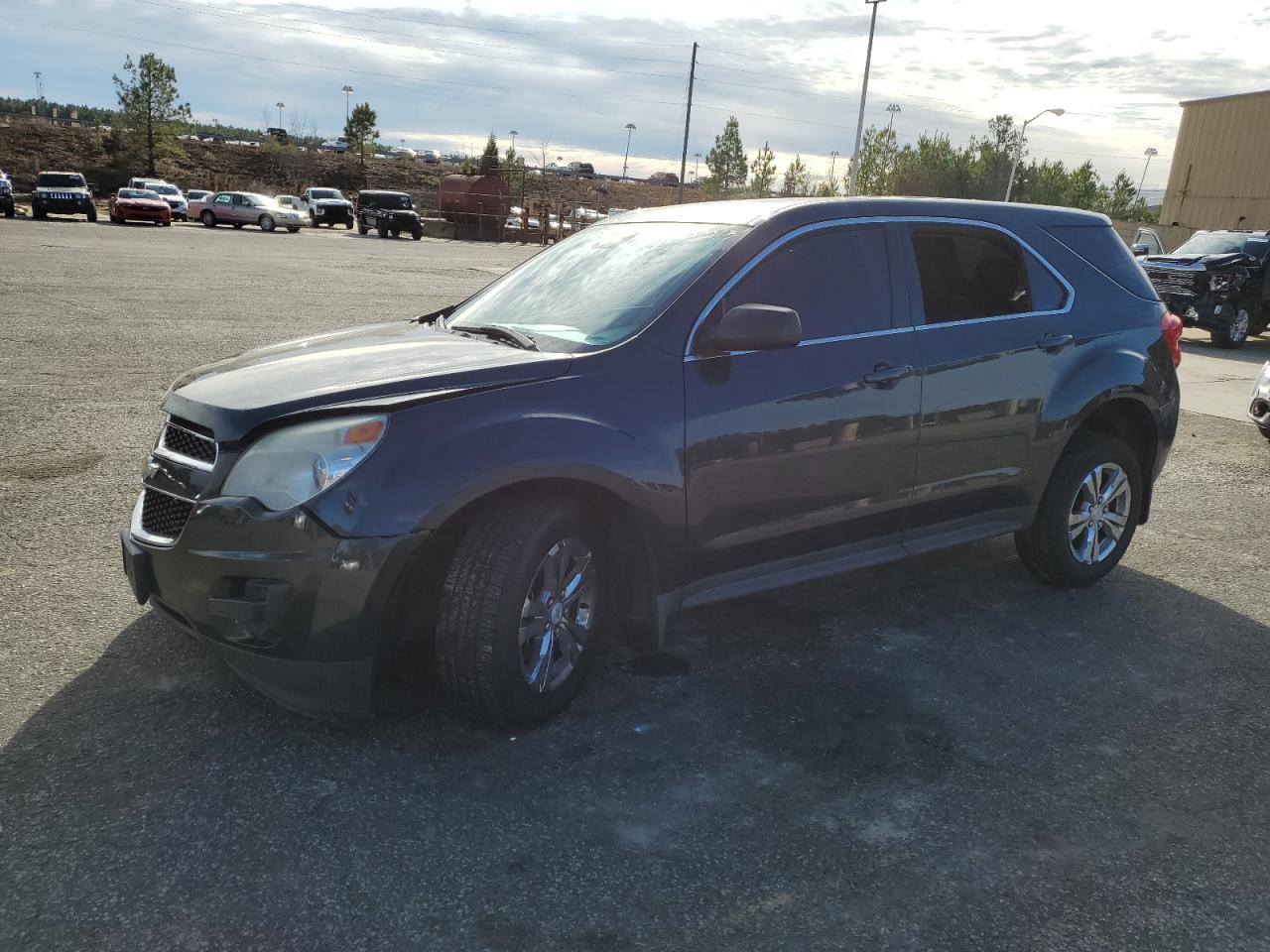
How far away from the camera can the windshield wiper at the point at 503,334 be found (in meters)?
3.64

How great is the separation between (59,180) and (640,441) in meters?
43.5

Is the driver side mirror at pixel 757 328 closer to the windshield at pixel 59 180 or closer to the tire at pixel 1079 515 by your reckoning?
the tire at pixel 1079 515

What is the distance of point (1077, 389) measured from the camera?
4656mm

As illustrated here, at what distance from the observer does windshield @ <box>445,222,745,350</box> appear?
3664 mm

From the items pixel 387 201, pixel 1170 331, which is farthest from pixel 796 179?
pixel 1170 331

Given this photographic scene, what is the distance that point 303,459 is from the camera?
118 inches

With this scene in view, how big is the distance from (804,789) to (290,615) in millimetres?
1608

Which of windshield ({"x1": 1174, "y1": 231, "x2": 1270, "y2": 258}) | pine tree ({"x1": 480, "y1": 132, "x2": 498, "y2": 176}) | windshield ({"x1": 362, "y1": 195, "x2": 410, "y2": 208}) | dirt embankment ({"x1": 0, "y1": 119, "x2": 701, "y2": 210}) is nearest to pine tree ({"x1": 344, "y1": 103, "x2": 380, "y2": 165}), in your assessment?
dirt embankment ({"x1": 0, "y1": 119, "x2": 701, "y2": 210})

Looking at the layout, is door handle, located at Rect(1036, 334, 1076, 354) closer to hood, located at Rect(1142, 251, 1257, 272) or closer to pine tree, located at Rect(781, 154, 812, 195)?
hood, located at Rect(1142, 251, 1257, 272)

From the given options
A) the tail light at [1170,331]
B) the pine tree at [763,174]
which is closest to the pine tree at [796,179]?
the pine tree at [763,174]

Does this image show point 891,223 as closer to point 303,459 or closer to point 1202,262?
point 303,459

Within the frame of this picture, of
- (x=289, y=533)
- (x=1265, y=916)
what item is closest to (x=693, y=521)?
(x=289, y=533)

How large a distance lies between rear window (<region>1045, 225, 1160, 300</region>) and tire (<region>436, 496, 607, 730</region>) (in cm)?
293

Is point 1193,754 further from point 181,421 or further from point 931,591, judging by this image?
point 181,421
